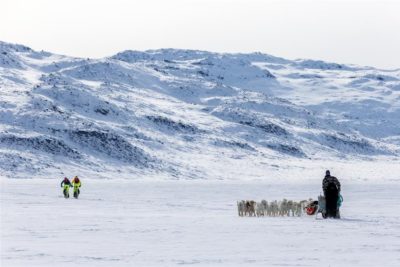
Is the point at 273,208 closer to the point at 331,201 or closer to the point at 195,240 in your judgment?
the point at 331,201

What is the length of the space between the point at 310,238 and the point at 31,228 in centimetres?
879

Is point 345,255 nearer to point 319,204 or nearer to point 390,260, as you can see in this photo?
point 390,260

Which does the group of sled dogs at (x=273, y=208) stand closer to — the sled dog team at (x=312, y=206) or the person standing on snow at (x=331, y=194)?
the sled dog team at (x=312, y=206)

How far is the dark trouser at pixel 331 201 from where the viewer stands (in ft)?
100

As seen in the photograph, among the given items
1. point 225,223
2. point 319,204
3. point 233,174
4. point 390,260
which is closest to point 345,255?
point 390,260

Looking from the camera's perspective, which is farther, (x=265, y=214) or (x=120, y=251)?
(x=265, y=214)

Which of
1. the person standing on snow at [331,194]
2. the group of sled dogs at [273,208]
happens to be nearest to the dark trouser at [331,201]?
the person standing on snow at [331,194]

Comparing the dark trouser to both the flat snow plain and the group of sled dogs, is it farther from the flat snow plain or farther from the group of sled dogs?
the group of sled dogs

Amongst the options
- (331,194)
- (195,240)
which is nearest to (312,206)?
(331,194)

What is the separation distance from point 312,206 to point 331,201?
1877 mm

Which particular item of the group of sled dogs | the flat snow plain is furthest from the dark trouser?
the group of sled dogs

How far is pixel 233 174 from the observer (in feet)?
511

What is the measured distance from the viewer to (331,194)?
3066 cm

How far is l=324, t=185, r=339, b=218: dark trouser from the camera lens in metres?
30.5
